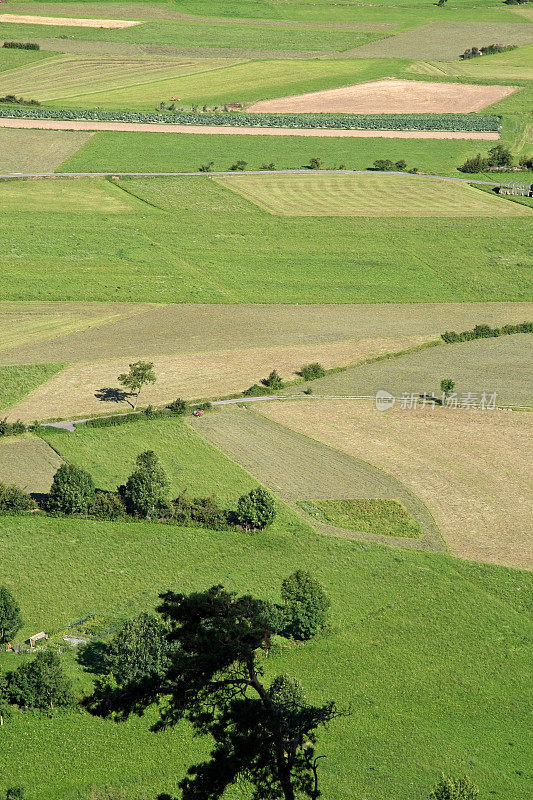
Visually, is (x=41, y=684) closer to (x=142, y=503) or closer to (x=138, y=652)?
(x=138, y=652)

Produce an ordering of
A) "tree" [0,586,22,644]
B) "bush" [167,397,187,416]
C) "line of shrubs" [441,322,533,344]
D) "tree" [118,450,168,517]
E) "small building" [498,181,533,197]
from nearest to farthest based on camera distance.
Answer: "tree" [0,586,22,644] → "tree" [118,450,168,517] → "bush" [167,397,187,416] → "line of shrubs" [441,322,533,344] → "small building" [498,181,533,197]

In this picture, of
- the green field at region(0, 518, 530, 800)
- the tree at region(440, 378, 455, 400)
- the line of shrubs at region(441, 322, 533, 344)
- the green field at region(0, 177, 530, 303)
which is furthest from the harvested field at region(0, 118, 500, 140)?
the green field at region(0, 518, 530, 800)

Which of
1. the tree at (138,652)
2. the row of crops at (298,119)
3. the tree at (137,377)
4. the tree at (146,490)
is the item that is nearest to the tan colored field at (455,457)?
the tree at (137,377)

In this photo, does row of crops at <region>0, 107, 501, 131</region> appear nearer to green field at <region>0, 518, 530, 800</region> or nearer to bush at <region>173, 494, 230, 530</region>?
bush at <region>173, 494, 230, 530</region>

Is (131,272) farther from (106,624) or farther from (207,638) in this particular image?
(207,638)

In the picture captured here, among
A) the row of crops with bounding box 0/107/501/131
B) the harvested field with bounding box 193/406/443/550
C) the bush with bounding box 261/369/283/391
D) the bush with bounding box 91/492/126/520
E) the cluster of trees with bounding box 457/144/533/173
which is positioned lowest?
the bush with bounding box 91/492/126/520

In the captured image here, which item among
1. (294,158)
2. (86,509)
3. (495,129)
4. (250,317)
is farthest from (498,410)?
(495,129)
